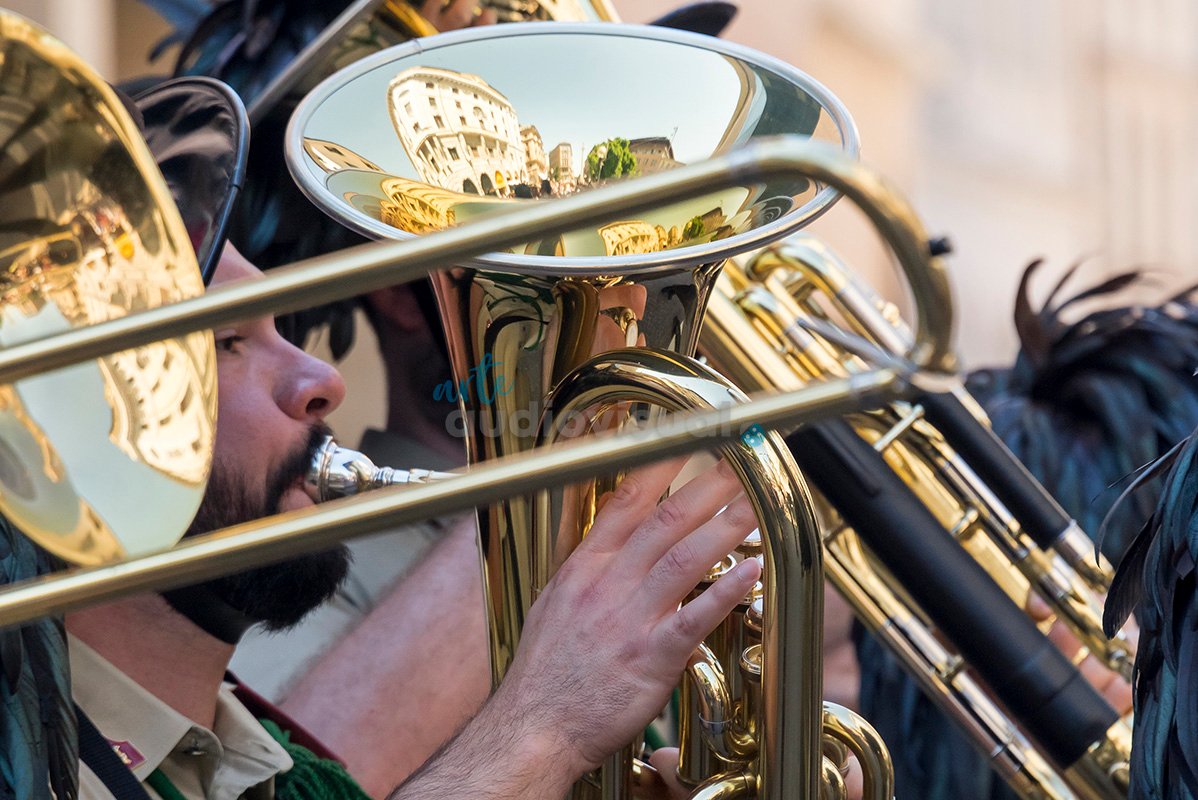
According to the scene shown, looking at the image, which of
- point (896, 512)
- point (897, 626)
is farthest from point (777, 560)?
point (897, 626)

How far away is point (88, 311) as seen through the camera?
1.12m

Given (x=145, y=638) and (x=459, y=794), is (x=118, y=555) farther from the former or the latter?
(x=145, y=638)

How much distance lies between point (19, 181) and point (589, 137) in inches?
17.5

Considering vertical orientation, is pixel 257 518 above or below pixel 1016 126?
above

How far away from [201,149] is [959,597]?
3.01ft

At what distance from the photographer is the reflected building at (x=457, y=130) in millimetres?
1280

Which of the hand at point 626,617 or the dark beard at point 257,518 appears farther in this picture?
the dark beard at point 257,518

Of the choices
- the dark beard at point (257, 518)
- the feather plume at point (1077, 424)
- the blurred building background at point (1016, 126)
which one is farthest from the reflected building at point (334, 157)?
the blurred building background at point (1016, 126)

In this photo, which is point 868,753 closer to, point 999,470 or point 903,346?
point 999,470

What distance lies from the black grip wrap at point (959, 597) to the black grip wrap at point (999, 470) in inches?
4.2

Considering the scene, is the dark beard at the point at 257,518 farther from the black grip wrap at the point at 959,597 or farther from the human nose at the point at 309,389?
the black grip wrap at the point at 959,597

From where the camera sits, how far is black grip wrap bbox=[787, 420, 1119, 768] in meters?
1.67

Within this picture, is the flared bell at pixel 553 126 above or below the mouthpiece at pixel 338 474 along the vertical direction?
above

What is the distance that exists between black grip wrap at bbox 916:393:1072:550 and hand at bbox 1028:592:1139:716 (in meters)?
0.08
